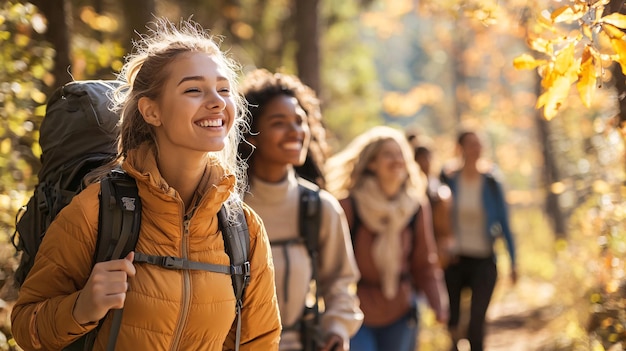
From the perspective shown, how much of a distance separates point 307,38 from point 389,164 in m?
3.67

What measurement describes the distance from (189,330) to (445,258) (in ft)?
21.2

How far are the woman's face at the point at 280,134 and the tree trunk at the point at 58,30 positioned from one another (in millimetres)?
1647

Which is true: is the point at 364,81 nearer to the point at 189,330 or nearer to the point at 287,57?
the point at 287,57

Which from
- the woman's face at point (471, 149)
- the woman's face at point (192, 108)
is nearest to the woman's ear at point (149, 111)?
the woman's face at point (192, 108)

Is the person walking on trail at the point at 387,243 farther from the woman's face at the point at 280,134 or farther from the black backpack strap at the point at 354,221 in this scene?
the woman's face at the point at 280,134

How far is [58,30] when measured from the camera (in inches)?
244

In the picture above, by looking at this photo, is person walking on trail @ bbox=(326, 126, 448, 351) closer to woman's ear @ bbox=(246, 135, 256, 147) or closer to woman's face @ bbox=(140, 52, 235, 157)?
woman's ear @ bbox=(246, 135, 256, 147)

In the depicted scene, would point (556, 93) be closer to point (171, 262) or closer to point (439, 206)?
point (171, 262)

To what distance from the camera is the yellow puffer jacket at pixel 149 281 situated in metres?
3.05

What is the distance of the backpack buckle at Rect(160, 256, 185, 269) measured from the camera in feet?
10.2

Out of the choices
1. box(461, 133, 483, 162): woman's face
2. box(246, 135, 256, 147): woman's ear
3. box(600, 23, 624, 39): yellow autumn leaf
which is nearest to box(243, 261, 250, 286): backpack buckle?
box(600, 23, 624, 39): yellow autumn leaf

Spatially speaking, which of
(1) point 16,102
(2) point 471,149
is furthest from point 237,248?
(2) point 471,149

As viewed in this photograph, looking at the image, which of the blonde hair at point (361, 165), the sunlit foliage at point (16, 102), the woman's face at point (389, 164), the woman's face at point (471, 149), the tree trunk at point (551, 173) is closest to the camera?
the sunlit foliage at point (16, 102)

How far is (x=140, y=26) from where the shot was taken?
24.4 feet
